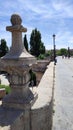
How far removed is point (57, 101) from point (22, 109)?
4847 mm

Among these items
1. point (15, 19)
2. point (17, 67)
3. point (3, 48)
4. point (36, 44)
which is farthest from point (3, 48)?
point (17, 67)

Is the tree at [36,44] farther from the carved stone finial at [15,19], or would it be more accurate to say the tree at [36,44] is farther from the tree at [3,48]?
the carved stone finial at [15,19]

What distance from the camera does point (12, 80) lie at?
14.0 ft

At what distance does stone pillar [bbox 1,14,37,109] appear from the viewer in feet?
13.5

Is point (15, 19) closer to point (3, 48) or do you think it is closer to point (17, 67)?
point (17, 67)

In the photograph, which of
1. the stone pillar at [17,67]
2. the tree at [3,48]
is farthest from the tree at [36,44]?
the stone pillar at [17,67]

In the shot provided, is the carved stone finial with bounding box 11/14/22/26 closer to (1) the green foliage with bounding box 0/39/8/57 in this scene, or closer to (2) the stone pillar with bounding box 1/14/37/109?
(2) the stone pillar with bounding box 1/14/37/109

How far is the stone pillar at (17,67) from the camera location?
13.5ft

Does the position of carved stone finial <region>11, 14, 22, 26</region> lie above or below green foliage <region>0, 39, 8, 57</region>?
above

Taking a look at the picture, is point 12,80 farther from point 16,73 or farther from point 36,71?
point 36,71

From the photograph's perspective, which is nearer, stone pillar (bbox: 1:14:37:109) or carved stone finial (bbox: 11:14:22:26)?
stone pillar (bbox: 1:14:37:109)

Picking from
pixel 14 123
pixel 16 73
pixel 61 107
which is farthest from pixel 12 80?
pixel 61 107

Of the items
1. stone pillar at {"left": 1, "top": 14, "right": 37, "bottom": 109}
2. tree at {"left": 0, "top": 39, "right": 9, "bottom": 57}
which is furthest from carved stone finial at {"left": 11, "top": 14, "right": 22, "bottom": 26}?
tree at {"left": 0, "top": 39, "right": 9, "bottom": 57}

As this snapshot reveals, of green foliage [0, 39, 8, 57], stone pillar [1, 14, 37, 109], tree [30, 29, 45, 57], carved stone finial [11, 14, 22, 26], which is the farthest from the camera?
tree [30, 29, 45, 57]
